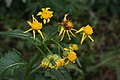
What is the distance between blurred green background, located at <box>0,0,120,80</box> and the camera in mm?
2896

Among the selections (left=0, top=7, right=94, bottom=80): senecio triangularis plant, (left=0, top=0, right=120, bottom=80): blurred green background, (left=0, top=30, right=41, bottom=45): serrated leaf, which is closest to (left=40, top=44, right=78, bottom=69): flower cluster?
(left=0, top=7, right=94, bottom=80): senecio triangularis plant

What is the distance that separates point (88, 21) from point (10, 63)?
189cm

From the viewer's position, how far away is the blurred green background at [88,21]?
2.90 m

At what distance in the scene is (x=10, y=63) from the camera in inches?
63.5

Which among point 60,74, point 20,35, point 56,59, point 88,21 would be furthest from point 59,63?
point 88,21

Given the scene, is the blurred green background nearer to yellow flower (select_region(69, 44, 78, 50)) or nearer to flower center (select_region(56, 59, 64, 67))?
yellow flower (select_region(69, 44, 78, 50))

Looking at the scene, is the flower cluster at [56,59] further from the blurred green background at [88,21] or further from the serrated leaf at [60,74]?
the blurred green background at [88,21]

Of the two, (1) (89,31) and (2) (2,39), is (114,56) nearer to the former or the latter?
(2) (2,39)

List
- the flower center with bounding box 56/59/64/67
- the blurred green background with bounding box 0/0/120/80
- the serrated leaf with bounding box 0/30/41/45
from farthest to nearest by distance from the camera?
the blurred green background with bounding box 0/0/120/80, the serrated leaf with bounding box 0/30/41/45, the flower center with bounding box 56/59/64/67

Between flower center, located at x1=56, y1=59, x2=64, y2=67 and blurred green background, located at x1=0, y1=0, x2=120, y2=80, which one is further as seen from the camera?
blurred green background, located at x1=0, y1=0, x2=120, y2=80

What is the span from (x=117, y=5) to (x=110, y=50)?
55cm

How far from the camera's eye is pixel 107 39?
3.37 m

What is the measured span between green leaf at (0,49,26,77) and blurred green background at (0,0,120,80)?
94 centimetres

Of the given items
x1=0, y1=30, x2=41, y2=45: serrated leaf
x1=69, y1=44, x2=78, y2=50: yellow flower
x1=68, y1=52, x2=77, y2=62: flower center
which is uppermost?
x1=0, y1=30, x2=41, y2=45: serrated leaf
